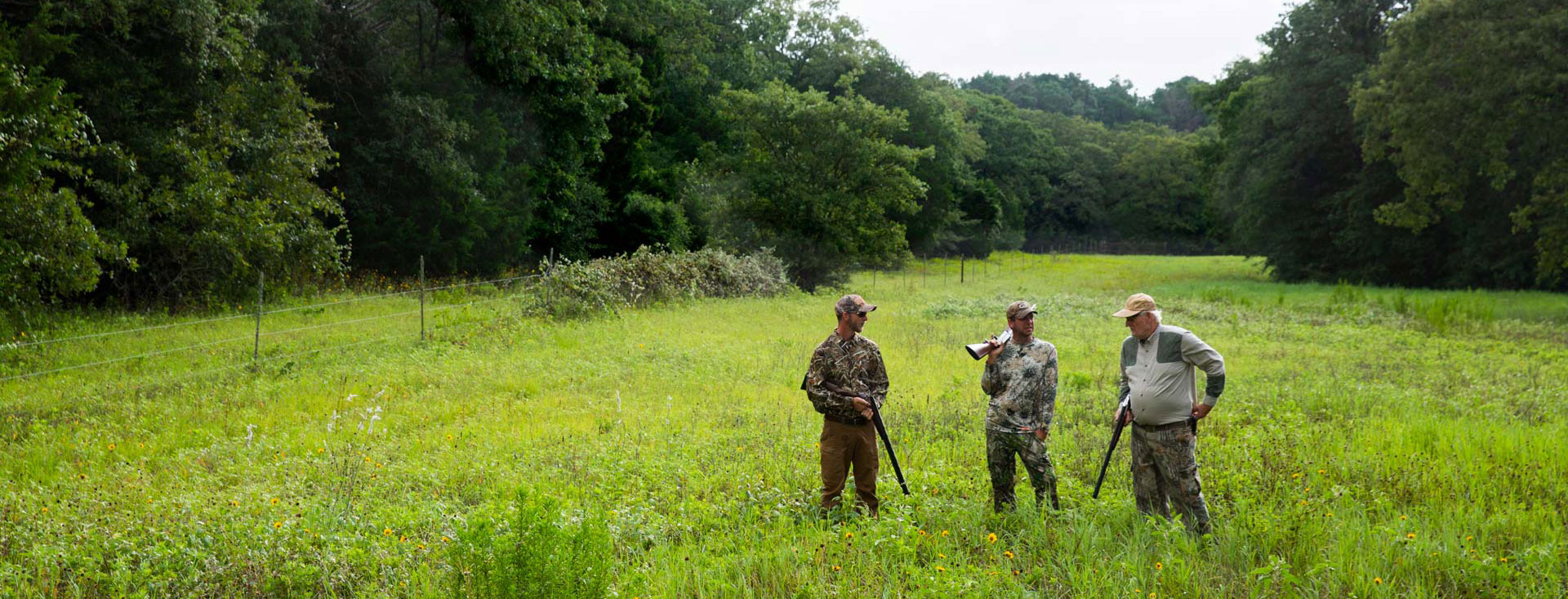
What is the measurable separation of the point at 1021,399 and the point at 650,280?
674 inches

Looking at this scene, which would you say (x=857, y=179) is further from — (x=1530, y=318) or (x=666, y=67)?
(x=1530, y=318)

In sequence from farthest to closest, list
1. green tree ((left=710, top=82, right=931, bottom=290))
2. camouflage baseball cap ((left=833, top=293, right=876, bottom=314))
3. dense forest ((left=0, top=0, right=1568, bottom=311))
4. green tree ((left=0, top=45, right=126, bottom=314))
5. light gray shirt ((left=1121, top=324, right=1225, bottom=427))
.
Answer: green tree ((left=710, top=82, right=931, bottom=290)) < dense forest ((left=0, top=0, right=1568, bottom=311)) < green tree ((left=0, top=45, right=126, bottom=314)) < camouflage baseball cap ((left=833, top=293, right=876, bottom=314)) < light gray shirt ((left=1121, top=324, right=1225, bottom=427))

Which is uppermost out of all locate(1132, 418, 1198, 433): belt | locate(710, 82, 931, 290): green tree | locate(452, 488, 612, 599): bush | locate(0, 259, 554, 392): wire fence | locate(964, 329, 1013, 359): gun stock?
locate(710, 82, 931, 290): green tree

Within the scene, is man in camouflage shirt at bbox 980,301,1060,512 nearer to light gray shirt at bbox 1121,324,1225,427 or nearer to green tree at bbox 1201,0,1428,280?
light gray shirt at bbox 1121,324,1225,427

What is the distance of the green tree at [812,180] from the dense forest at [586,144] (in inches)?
4.6

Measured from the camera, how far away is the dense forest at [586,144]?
17641mm

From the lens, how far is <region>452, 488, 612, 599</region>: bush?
4.27 metres

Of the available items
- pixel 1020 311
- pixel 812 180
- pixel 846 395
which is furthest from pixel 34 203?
pixel 812 180

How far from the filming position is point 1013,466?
646 centimetres

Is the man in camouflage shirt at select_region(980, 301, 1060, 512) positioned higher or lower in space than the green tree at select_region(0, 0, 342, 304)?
lower

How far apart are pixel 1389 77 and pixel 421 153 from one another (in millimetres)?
28189

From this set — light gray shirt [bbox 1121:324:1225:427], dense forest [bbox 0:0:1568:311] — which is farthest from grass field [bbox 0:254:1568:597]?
dense forest [bbox 0:0:1568:311]

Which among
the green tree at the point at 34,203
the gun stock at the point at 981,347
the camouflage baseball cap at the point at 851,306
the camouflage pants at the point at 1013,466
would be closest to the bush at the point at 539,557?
the camouflage baseball cap at the point at 851,306

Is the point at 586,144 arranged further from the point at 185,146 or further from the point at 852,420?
the point at 852,420
